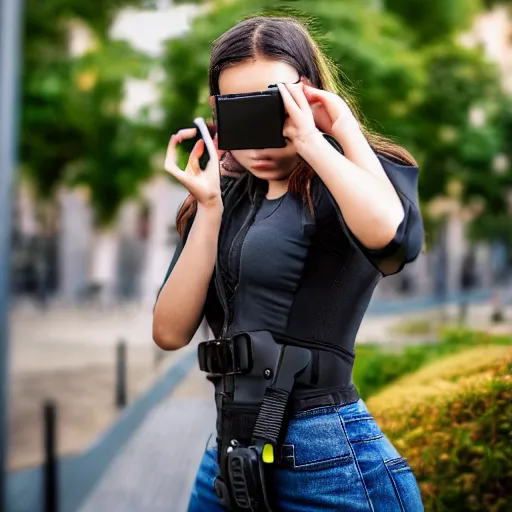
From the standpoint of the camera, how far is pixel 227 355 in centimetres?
154

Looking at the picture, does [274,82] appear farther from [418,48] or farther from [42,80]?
[418,48]

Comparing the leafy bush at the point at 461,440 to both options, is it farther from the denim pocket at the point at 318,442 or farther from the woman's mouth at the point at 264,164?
the woman's mouth at the point at 264,164

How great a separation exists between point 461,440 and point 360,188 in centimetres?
96

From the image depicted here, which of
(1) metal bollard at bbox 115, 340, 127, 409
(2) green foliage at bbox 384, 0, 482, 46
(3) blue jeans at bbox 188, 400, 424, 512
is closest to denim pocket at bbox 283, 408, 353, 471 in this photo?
(3) blue jeans at bbox 188, 400, 424, 512

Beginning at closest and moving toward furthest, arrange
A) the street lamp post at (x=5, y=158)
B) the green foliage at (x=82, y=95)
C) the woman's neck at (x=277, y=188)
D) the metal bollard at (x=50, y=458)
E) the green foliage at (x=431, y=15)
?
the woman's neck at (x=277, y=188) < the street lamp post at (x=5, y=158) < the metal bollard at (x=50, y=458) < the green foliage at (x=82, y=95) < the green foliage at (x=431, y=15)

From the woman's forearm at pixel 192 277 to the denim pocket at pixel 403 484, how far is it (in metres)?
0.45

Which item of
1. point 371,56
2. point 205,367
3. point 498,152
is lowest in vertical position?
point 205,367

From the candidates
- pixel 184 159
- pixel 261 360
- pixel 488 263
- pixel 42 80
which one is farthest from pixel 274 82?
pixel 488 263

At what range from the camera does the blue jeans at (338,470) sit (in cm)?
151

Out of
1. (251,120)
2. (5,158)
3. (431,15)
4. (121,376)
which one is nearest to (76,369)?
(121,376)

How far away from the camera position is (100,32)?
550 inches

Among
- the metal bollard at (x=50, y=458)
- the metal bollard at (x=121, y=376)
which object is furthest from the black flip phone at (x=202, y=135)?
the metal bollard at (x=121, y=376)

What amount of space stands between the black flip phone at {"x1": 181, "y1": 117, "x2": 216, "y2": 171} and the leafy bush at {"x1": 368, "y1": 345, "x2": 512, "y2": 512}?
0.76 meters

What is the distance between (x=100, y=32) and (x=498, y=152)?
6474mm
